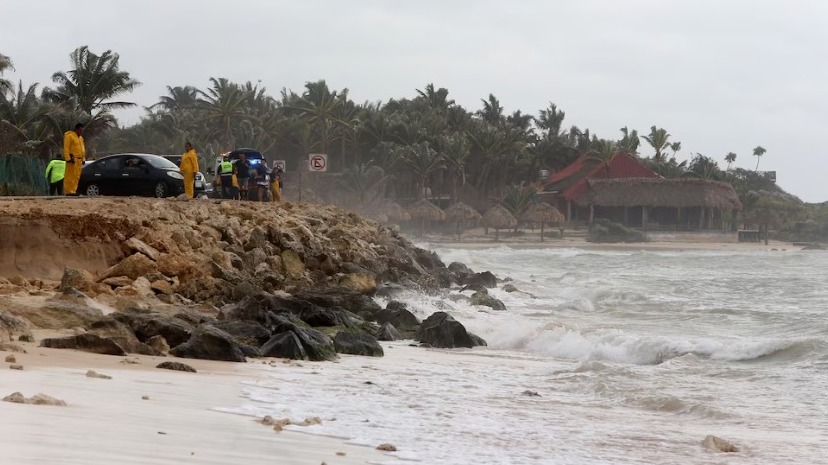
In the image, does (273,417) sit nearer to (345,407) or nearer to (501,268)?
(345,407)

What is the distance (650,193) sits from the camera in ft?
226

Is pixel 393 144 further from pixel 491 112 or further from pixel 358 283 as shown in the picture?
pixel 358 283

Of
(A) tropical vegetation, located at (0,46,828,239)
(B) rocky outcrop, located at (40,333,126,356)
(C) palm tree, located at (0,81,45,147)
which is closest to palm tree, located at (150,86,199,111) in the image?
(A) tropical vegetation, located at (0,46,828,239)

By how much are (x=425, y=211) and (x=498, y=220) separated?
4.14 metres

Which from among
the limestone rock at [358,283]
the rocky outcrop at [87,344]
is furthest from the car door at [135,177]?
the rocky outcrop at [87,344]

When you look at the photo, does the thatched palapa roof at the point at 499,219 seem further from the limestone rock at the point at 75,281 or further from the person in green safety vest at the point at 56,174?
the limestone rock at the point at 75,281

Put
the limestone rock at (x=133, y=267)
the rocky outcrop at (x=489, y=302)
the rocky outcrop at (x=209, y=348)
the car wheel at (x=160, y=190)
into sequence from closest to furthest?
the rocky outcrop at (x=209, y=348)
the limestone rock at (x=133, y=267)
the rocky outcrop at (x=489, y=302)
the car wheel at (x=160, y=190)

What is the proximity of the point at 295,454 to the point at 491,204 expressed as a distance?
67.2m

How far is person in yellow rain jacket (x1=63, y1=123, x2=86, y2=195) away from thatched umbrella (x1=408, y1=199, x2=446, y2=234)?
144 feet

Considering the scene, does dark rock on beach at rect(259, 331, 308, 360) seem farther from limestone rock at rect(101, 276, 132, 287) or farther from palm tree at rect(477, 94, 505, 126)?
palm tree at rect(477, 94, 505, 126)

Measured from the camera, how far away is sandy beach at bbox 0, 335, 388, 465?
5.89m

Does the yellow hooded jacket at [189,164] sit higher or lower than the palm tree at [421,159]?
lower

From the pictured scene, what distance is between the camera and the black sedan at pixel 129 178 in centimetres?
2538

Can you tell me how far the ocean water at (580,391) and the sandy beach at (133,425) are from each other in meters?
0.38
